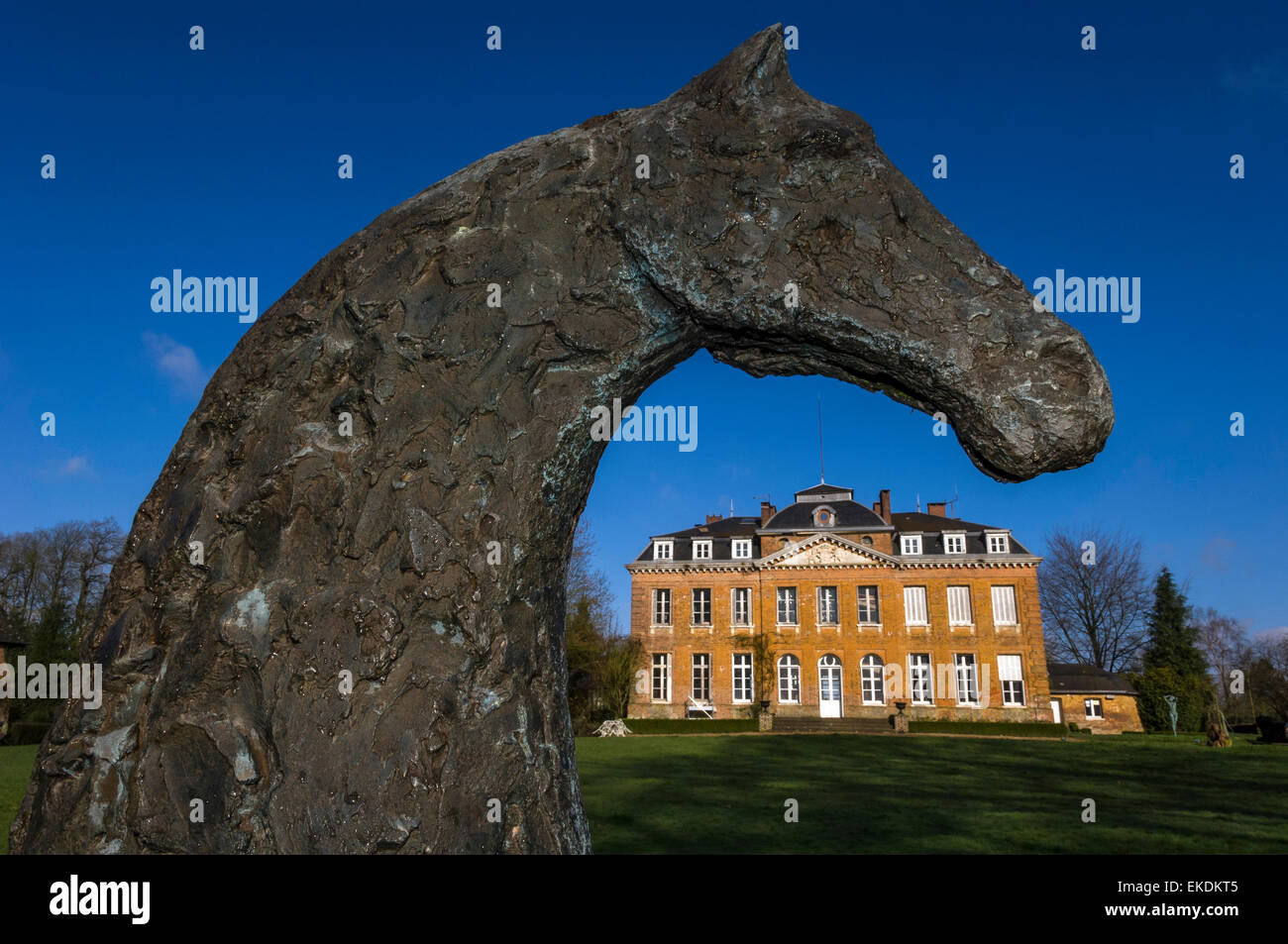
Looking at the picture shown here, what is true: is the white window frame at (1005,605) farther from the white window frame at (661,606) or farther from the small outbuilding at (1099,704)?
the white window frame at (661,606)

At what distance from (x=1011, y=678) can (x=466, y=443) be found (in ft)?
117

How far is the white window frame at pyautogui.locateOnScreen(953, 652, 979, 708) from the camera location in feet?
109

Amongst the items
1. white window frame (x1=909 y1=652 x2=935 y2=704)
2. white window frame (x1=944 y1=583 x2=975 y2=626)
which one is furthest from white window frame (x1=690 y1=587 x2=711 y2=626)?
white window frame (x1=944 y1=583 x2=975 y2=626)

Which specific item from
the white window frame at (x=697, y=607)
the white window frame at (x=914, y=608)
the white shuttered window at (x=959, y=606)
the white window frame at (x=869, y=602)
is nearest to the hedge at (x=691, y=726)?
the white window frame at (x=697, y=607)

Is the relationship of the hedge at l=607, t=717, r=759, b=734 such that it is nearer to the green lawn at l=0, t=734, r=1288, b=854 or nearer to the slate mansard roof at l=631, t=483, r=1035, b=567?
the slate mansard roof at l=631, t=483, r=1035, b=567

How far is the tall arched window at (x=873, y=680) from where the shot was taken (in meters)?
34.2

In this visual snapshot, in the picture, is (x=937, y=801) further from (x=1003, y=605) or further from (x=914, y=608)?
Result: (x=1003, y=605)

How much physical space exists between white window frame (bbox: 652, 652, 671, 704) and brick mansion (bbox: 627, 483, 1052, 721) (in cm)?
6

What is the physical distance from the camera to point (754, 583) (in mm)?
36406

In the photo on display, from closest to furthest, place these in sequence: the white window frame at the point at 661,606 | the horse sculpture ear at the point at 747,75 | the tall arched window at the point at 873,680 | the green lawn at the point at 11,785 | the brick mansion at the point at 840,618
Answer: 1. the horse sculpture ear at the point at 747,75
2. the green lawn at the point at 11,785
3. the brick mansion at the point at 840,618
4. the tall arched window at the point at 873,680
5. the white window frame at the point at 661,606

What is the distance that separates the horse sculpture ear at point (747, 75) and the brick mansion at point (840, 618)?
32190mm

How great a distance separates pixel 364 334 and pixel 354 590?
2.26 ft
